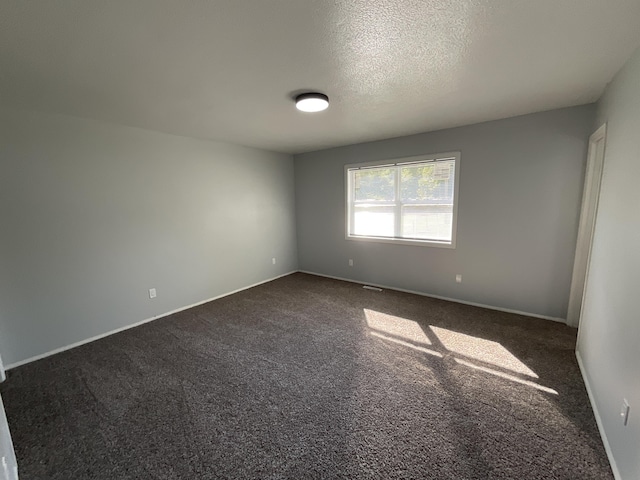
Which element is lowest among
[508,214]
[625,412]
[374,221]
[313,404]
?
[313,404]

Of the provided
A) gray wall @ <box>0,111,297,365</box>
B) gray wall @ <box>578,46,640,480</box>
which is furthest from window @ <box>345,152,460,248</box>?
gray wall @ <box>0,111,297,365</box>

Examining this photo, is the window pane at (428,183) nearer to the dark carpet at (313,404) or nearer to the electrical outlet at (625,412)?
the dark carpet at (313,404)

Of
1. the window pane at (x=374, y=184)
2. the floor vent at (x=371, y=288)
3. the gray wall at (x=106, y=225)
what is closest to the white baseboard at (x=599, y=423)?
the floor vent at (x=371, y=288)

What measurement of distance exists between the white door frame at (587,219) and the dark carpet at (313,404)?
13.2 inches

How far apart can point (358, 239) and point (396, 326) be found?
183cm

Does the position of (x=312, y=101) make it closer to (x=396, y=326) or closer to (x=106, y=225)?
(x=396, y=326)

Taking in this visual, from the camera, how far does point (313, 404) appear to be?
190 cm

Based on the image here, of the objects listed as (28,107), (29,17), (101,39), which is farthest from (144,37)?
(28,107)

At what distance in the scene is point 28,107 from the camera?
2375 mm

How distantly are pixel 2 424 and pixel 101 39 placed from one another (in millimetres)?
2084

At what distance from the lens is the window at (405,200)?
144 inches

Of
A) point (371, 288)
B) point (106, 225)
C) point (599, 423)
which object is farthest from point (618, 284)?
point (106, 225)

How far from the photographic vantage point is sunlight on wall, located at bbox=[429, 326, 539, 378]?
2.29 m

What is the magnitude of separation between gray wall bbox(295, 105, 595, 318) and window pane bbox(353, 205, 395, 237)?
248 millimetres
